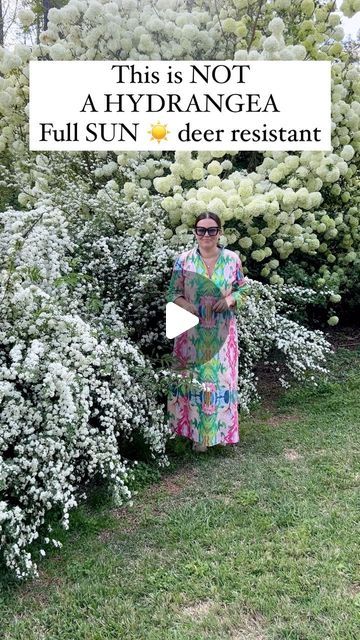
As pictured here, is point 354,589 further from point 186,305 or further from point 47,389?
point 186,305

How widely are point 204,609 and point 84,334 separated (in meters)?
Result: 1.28

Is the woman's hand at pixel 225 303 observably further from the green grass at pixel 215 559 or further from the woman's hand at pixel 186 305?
the green grass at pixel 215 559

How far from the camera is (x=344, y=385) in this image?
5551 mm

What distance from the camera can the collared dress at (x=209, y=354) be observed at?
3.87 metres

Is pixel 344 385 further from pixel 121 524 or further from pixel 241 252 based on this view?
pixel 121 524

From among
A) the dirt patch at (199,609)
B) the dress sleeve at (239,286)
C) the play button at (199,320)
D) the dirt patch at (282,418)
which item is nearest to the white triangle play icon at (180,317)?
the play button at (199,320)

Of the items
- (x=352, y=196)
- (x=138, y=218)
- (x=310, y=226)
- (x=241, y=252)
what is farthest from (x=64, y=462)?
(x=352, y=196)

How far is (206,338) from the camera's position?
3.95 metres

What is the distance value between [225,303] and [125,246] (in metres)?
0.85

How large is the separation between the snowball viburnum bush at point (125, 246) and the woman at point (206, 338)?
238mm

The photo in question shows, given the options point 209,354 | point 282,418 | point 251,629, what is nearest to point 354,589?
point 251,629

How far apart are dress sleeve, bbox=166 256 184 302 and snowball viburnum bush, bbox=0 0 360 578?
0.17m

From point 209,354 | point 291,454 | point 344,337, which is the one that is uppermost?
point 209,354

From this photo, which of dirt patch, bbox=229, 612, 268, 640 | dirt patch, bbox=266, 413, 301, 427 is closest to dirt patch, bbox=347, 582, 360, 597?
dirt patch, bbox=229, 612, 268, 640
